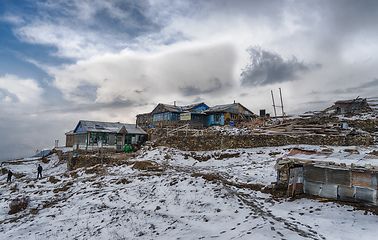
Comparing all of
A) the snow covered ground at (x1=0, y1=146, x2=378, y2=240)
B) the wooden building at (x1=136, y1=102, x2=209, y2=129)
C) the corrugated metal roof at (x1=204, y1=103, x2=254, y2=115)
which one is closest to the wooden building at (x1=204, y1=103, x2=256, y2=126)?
the corrugated metal roof at (x1=204, y1=103, x2=254, y2=115)

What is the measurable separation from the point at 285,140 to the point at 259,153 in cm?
452

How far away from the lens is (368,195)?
33.6 ft

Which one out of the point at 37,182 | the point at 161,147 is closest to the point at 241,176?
the point at 161,147

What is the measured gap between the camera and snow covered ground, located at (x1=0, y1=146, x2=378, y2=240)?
8797mm

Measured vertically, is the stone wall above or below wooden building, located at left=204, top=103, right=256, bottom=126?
below

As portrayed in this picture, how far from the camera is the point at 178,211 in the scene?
1234 centimetres

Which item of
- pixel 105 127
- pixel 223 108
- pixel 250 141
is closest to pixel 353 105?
pixel 223 108

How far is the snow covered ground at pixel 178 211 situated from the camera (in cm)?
880

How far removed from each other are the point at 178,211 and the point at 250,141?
1705cm

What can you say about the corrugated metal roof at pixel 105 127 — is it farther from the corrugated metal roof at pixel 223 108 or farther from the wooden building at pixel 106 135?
the corrugated metal roof at pixel 223 108

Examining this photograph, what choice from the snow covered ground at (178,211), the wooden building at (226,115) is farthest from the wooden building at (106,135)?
the wooden building at (226,115)

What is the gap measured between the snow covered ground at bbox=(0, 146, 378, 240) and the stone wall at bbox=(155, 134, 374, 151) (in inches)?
118

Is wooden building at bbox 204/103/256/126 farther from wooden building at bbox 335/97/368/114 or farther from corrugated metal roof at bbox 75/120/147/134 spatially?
wooden building at bbox 335/97/368/114

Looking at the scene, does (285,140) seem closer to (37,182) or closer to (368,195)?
(368,195)
